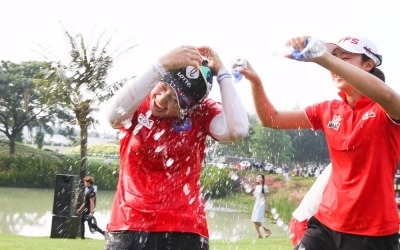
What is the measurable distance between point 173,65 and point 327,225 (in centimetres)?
155

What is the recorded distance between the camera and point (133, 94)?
3.50m

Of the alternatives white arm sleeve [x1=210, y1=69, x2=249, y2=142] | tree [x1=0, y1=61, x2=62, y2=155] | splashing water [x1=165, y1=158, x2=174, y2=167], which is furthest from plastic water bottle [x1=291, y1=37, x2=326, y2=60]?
tree [x1=0, y1=61, x2=62, y2=155]

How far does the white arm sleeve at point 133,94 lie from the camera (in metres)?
3.49

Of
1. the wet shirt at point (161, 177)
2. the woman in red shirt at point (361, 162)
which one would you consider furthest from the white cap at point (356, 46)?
the wet shirt at point (161, 177)

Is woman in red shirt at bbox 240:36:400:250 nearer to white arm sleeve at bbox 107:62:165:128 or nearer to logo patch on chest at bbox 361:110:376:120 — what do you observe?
logo patch on chest at bbox 361:110:376:120

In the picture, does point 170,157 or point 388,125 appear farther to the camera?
point 388,125

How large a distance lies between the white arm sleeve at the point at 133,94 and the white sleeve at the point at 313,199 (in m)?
1.64

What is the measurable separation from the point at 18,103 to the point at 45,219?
95.1ft

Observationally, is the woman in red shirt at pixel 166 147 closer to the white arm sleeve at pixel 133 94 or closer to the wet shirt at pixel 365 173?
the white arm sleeve at pixel 133 94

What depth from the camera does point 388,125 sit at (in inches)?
161

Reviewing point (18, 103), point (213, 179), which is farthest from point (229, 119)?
point (18, 103)

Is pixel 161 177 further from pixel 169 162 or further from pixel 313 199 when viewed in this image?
pixel 313 199

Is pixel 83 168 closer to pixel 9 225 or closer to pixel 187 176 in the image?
pixel 9 225

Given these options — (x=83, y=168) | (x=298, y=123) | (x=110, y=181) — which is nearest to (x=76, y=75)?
(x=83, y=168)
